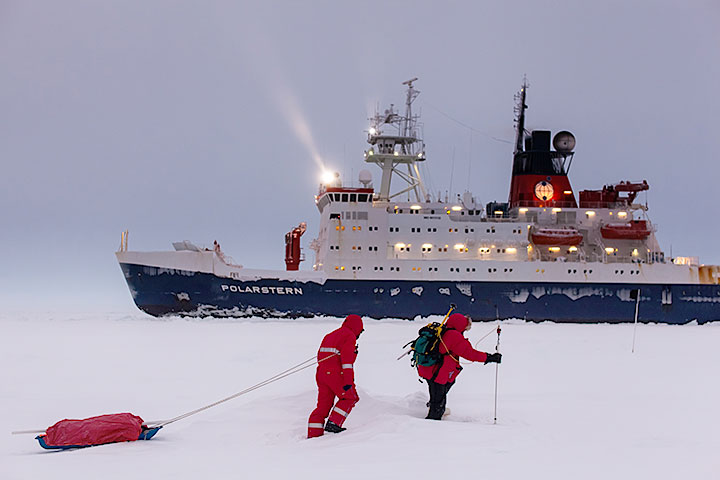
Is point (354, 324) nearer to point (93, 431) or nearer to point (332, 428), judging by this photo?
point (332, 428)

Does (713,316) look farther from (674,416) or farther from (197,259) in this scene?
(674,416)

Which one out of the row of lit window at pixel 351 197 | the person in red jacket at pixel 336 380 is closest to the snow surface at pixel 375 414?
the person in red jacket at pixel 336 380

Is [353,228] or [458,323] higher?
[353,228]

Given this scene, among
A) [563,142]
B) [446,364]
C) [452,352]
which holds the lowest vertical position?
[446,364]

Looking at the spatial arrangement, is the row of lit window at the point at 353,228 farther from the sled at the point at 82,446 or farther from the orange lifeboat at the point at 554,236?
the sled at the point at 82,446

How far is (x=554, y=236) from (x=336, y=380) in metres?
18.6

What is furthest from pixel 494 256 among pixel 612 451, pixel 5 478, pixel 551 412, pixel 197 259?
pixel 5 478

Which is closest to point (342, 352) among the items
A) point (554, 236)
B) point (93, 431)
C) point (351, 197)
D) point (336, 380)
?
point (336, 380)

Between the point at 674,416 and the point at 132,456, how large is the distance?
14.6ft

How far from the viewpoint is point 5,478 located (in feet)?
12.1

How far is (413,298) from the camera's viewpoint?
21.3 m

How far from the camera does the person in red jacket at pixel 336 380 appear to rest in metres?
5.02

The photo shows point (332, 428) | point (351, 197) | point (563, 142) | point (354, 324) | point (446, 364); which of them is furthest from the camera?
point (563, 142)

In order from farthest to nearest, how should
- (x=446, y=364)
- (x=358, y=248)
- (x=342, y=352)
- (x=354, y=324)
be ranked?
1. (x=358, y=248)
2. (x=446, y=364)
3. (x=354, y=324)
4. (x=342, y=352)
